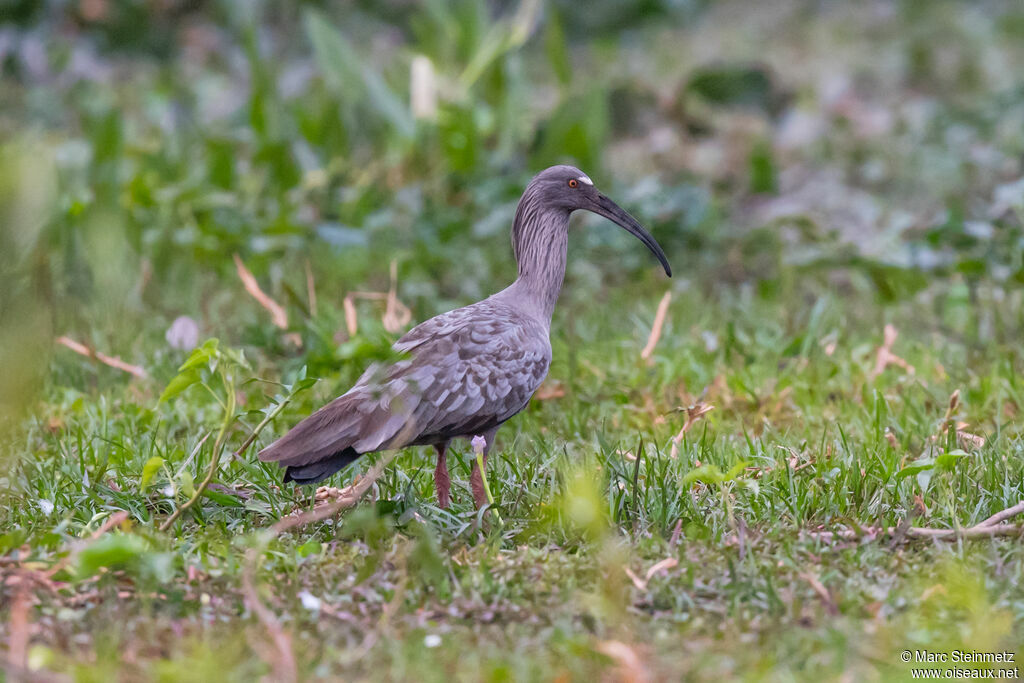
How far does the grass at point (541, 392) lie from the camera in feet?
10.4

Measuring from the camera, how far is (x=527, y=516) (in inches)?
149

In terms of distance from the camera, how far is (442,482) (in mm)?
3986

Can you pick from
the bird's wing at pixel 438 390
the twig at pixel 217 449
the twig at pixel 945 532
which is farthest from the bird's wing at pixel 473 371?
the twig at pixel 945 532

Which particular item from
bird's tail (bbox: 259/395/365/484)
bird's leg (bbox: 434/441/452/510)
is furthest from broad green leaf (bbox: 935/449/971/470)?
bird's tail (bbox: 259/395/365/484)

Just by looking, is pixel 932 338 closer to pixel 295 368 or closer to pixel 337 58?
pixel 295 368

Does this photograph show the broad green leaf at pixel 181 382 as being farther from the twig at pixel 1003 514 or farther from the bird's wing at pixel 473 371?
the twig at pixel 1003 514

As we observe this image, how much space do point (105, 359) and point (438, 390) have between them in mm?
1877

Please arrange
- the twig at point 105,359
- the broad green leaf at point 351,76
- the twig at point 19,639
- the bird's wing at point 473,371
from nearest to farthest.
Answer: the twig at point 19,639 → the bird's wing at point 473,371 → the twig at point 105,359 → the broad green leaf at point 351,76

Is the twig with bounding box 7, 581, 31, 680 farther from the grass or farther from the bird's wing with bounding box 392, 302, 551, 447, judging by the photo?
the bird's wing with bounding box 392, 302, 551, 447

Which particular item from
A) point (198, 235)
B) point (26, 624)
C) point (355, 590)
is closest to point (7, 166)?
point (26, 624)

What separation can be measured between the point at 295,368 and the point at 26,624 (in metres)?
2.25

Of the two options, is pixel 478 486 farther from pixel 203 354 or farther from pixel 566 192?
pixel 566 192

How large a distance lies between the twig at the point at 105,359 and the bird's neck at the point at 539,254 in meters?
1.67

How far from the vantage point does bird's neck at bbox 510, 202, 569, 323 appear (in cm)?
463
